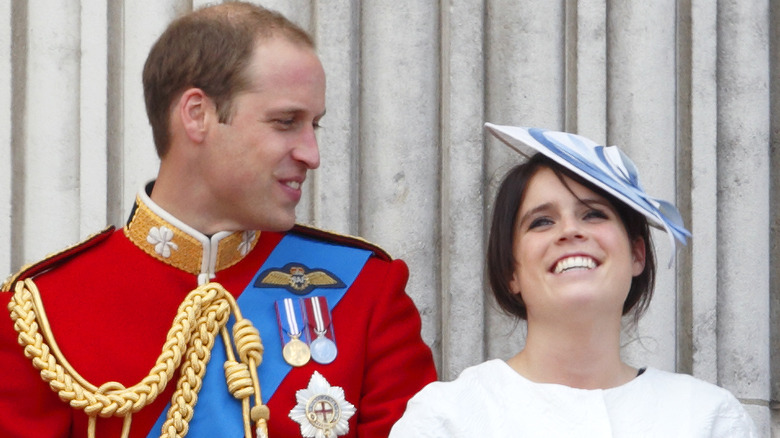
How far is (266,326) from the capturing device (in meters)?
2.44

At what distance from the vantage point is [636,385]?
2197mm

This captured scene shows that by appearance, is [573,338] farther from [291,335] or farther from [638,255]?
[291,335]

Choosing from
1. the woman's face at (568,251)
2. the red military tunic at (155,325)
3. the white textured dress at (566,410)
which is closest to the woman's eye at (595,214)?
the woman's face at (568,251)

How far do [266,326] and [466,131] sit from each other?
900mm

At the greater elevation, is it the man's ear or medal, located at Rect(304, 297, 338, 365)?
the man's ear

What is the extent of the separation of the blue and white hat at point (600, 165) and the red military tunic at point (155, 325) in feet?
1.31

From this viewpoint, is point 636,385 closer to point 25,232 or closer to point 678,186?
point 678,186

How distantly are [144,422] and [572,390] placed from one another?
0.73m

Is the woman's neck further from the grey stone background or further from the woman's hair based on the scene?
the grey stone background

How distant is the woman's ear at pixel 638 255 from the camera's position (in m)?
2.33

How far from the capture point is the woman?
2.13 metres

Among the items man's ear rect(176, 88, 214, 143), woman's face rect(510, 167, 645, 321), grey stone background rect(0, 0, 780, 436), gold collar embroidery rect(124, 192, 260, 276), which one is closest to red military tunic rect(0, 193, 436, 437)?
gold collar embroidery rect(124, 192, 260, 276)

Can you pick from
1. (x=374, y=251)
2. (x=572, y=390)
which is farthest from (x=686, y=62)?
(x=572, y=390)

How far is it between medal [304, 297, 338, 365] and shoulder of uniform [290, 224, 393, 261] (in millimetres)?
163
